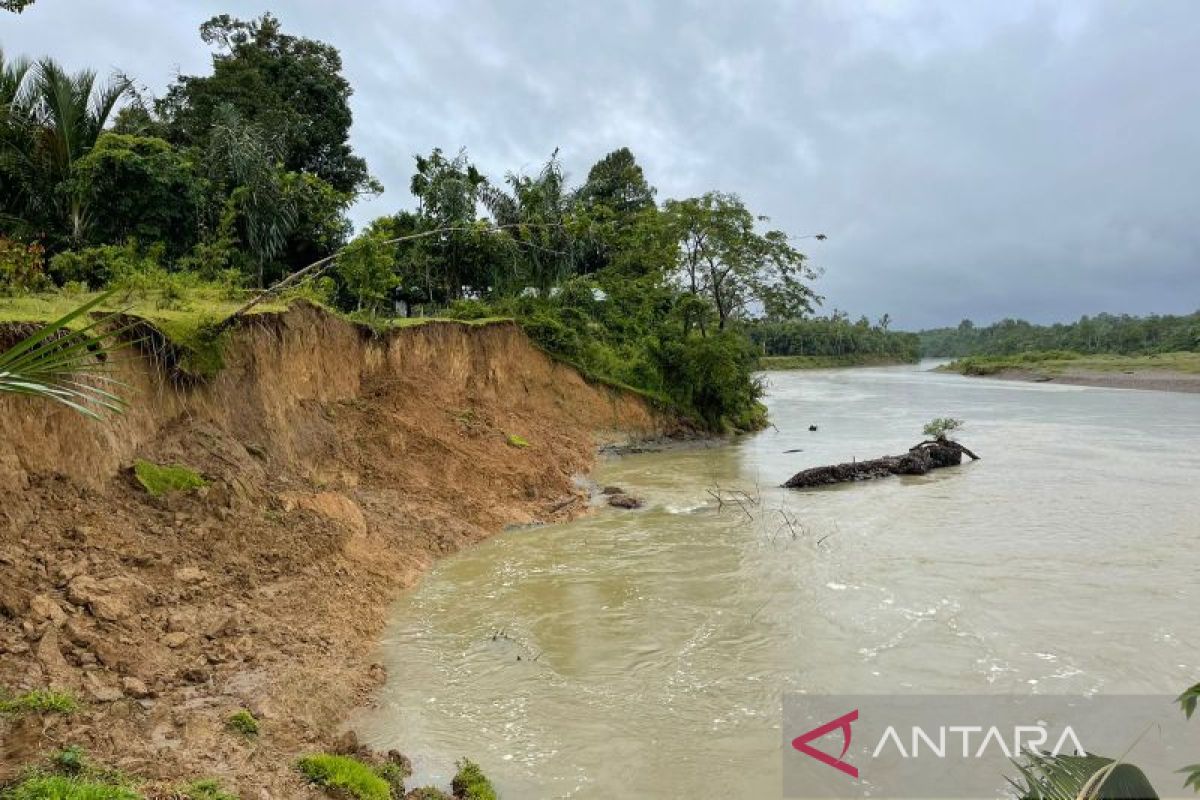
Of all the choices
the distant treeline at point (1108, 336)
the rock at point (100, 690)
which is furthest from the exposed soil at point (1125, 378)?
the rock at point (100, 690)

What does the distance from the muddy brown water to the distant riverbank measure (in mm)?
46198

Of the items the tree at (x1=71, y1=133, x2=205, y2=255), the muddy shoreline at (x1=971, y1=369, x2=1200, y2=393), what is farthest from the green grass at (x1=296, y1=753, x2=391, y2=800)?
the muddy shoreline at (x1=971, y1=369, x2=1200, y2=393)

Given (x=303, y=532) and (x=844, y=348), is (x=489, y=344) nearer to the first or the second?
(x=303, y=532)

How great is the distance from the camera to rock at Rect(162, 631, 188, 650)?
5.70m

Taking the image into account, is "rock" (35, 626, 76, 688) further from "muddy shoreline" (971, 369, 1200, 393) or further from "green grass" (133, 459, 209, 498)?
"muddy shoreline" (971, 369, 1200, 393)

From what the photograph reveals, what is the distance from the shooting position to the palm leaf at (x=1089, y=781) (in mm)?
1678

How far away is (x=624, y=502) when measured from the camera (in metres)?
14.4

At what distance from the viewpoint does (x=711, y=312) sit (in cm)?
2748

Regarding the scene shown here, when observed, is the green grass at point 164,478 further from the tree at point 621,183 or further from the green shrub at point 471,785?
the tree at point 621,183

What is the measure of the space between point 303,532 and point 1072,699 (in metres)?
8.51

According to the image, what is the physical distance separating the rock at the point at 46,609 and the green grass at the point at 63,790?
7.61 feet

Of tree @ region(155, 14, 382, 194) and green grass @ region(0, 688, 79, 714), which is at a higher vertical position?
tree @ region(155, 14, 382, 194)

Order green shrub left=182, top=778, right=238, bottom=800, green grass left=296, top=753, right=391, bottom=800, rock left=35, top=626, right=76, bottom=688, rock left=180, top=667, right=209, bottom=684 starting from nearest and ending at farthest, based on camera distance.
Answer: green shrub left=182, top=778, right=238, bottom=800 → green grass left=296, top=753, right=391, bottom=800 → rock left=35, top=626, right=76, bottom=688 → rock left=180, top=667, right=209, bottom=684

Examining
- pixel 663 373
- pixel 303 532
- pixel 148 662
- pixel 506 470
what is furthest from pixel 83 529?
pixel 663 373
